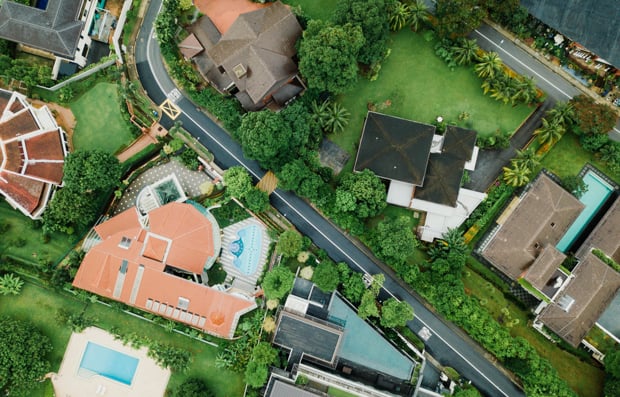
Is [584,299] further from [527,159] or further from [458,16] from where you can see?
[458,16]

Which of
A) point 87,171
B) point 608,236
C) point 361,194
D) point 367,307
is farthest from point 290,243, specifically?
point 608,236

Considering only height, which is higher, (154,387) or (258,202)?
(258,202)

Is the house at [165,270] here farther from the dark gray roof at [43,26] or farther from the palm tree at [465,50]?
the palm tree at [465,50]

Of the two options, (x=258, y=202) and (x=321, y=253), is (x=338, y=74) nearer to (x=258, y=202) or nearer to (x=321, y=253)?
(x=258, y=202)

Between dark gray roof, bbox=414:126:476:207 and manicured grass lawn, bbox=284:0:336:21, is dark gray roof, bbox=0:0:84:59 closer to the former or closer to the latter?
manicured grass lawn, bbox=284:0:336:21

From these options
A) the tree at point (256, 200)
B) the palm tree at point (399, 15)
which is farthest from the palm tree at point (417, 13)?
the tree at point (256, 200)

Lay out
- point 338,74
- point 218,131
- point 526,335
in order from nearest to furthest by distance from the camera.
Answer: point 338,74 < point 526,335 < point 218,131

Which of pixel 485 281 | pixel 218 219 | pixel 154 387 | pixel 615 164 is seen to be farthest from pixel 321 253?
pixel 615 164

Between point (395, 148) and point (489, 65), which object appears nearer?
point (395, 148)
